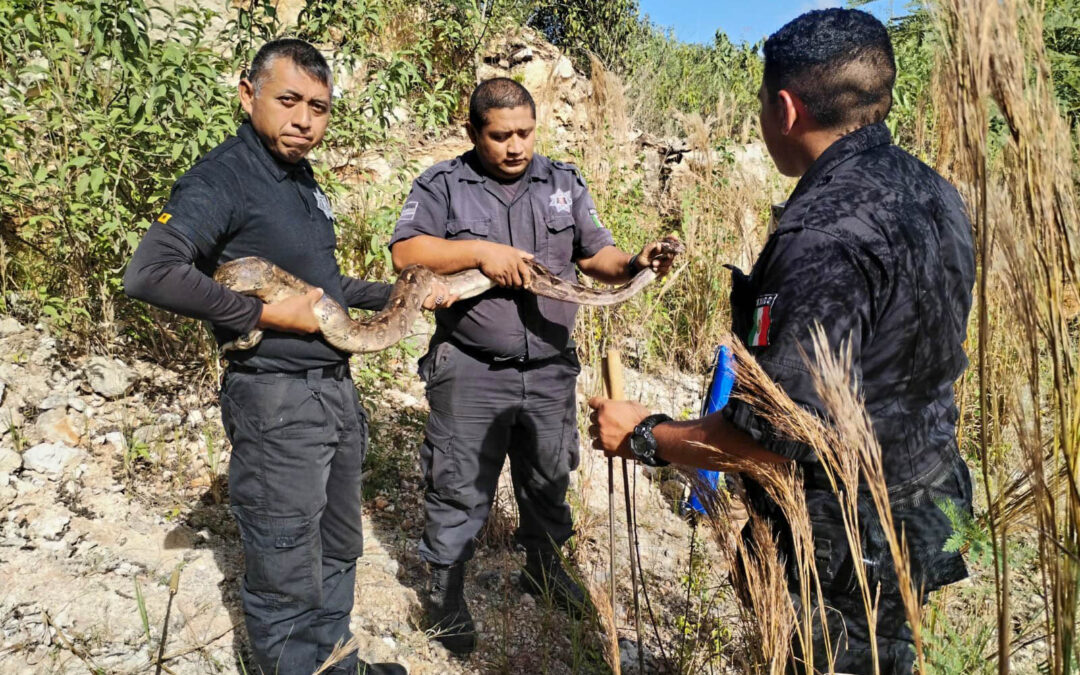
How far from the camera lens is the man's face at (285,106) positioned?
250 centimetres

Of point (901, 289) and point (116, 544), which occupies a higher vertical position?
point (901, 289)

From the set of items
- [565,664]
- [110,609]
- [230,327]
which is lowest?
[565,664]

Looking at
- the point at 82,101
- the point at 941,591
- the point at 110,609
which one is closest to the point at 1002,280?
the point at 941,591

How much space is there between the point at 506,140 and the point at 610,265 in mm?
816

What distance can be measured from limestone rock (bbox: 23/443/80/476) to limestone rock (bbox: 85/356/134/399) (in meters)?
0.51

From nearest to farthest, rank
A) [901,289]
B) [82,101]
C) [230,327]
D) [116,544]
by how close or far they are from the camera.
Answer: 1. [901,289]
2. [230,327]
3. [116,544]
4. [82,101]

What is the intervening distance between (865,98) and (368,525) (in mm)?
3553

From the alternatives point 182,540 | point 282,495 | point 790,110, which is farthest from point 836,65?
point 182,540

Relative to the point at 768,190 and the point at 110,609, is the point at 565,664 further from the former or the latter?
the point at 768,190

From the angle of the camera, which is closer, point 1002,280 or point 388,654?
point 1002,280

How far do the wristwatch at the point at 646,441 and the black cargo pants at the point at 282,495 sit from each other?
1.22 metres

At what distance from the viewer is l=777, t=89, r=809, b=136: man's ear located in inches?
75.5

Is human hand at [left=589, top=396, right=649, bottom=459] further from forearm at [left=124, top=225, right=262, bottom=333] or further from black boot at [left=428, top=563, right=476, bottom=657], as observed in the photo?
black boot at [left=428, top=563, right=476, bottom=657]

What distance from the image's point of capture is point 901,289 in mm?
1715
